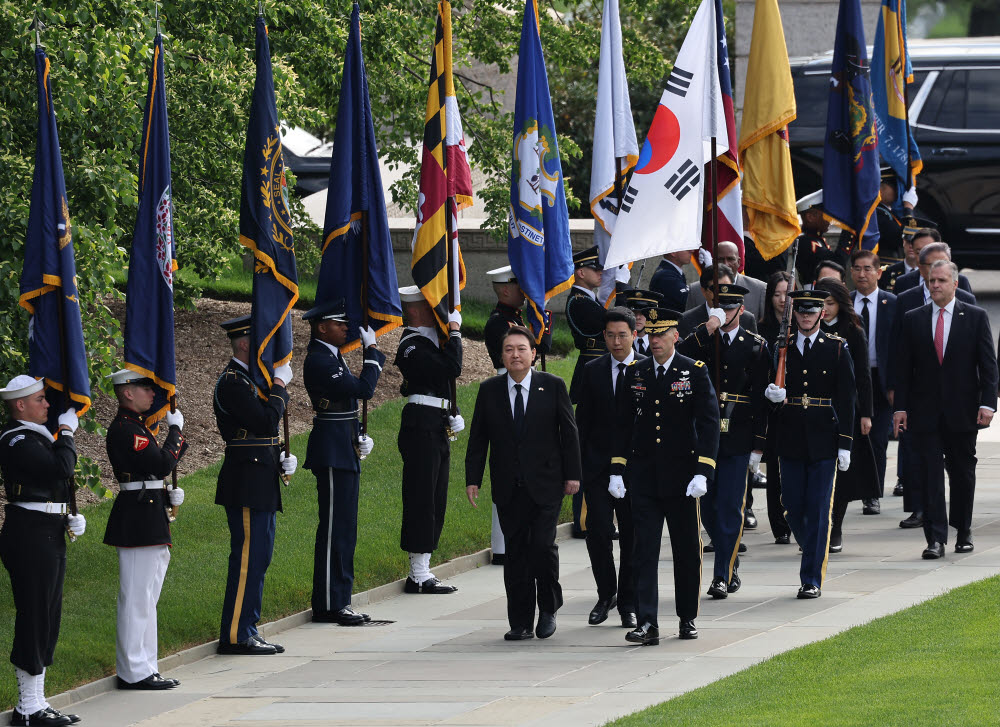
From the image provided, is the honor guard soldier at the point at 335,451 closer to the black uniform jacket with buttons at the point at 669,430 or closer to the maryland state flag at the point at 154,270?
the maryland state flag at the point at 154,270

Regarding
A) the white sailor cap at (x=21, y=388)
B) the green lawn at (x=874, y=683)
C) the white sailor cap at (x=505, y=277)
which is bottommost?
the green lawn at (x=874, y=683)

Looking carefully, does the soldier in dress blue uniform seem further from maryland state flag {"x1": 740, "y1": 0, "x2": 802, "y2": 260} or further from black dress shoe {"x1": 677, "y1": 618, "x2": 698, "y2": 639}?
maryland state flag {"x1": 740, "y1": 0, "x2": 802, "y2": 260}

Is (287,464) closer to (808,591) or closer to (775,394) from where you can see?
(775,394)

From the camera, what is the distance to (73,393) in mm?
10055

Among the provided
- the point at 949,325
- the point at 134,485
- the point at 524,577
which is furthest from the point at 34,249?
the point at 949,325

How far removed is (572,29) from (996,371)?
360 inches

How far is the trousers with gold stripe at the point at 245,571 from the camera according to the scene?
35.8 ft

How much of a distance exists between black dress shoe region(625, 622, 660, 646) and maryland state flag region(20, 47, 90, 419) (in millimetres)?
3564

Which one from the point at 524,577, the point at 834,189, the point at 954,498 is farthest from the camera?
the point at 834,189

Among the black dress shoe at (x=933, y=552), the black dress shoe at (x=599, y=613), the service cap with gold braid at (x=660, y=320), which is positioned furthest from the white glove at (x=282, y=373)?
the black dress shoe at (x=933, y=552)

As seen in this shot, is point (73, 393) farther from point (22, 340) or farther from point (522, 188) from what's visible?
point (522, 188)

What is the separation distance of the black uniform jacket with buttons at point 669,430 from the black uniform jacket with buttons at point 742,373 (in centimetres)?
138

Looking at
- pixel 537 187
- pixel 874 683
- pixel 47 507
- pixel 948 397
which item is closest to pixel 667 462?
pixel 874 683

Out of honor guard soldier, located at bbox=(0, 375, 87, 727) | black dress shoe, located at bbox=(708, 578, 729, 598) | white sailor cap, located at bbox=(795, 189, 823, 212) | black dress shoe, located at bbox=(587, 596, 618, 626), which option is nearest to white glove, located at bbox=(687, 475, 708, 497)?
black dress shoe, located at bbox=(587, 596, 618, 626)
